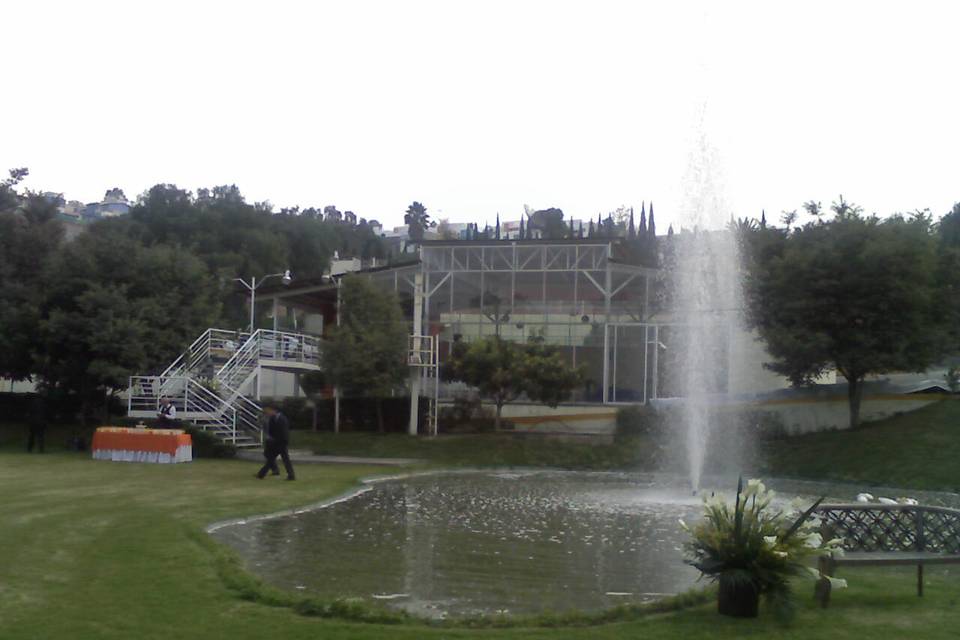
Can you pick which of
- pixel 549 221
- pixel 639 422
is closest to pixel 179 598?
A: pixel 639 422

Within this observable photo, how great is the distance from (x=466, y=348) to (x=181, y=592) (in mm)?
26153

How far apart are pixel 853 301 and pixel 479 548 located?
2181 cm

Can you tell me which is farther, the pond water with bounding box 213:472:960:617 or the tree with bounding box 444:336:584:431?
the tree with bounding box 444:336:584:431

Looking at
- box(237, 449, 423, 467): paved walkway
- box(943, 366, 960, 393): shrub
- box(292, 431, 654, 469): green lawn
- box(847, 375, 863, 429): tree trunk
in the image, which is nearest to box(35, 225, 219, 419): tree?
box(237, 449, 423, 467): paved walkway

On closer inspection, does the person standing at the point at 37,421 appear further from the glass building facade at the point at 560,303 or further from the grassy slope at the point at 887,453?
the grassy slope at the point at 887,453

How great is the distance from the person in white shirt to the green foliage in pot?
24060 mm

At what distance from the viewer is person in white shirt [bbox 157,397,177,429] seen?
96.7 feet

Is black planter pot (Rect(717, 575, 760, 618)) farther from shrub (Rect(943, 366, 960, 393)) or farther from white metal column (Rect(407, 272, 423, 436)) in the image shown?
shrub (Rect(943, 366, 960, 393))

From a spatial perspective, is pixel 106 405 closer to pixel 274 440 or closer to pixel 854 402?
pixel 274 440

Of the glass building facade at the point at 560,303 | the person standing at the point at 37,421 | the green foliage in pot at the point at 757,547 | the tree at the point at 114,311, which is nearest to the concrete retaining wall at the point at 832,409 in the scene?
the glass building facade at the point at 560,303

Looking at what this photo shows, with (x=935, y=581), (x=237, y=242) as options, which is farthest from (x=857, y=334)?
(x=237, y=242)

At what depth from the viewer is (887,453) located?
89.0 ft

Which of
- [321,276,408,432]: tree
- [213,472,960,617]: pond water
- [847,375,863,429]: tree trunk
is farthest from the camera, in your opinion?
[321,276,408,432]: tree

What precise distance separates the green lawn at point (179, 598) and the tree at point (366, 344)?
18.1 metres
